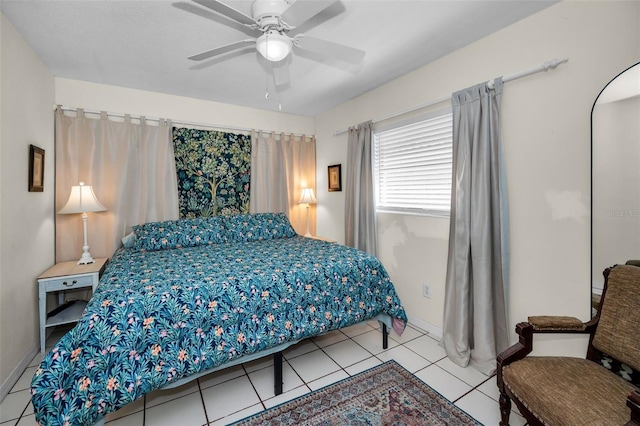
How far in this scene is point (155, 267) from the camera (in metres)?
2.16

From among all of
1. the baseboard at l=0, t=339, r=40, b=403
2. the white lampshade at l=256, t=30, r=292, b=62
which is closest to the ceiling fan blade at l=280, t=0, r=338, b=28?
the white lampshade at l=256, t=30, r=292, b=62

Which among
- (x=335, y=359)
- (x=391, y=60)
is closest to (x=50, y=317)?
(x=335, y=359)

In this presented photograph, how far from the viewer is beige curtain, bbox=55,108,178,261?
2900mm

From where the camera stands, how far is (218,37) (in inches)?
86.5

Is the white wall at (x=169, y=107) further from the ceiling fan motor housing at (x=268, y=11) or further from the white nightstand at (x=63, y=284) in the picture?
the ceiling fan motor housing at (x=268, y=11)

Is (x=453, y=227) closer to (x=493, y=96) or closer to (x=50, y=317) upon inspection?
(x=493, y=96)

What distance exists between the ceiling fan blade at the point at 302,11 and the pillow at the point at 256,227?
7.40 feet

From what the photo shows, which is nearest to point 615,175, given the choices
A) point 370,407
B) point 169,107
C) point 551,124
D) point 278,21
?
point 551,124

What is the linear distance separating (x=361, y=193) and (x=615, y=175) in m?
2.15

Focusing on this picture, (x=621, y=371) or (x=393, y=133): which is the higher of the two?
(x=393, y=133)

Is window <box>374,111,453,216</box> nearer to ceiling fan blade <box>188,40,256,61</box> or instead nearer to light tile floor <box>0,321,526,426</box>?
light tile floor <box>0,321,526,426</box>

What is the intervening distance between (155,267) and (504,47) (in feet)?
9.98

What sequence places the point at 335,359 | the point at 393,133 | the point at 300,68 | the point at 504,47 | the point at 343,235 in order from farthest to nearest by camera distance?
1. the point at 343,235
2. the point at 393,133
3. the point at 300,68
4. the point at 335,359
5. the point at 504,47

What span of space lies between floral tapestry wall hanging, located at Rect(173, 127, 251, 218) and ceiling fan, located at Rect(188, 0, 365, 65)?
71.1 inches
